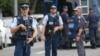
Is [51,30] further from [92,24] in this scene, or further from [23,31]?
[92,24]

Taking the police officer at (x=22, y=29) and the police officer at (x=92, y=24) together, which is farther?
the police officer at (x=92, y=24)

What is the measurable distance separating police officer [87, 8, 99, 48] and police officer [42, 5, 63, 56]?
8.06 meters

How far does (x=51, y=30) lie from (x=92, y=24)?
876 cm

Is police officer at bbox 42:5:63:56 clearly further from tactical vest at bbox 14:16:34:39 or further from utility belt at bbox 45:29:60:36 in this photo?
tactical vest at bbox 14:16:34:39

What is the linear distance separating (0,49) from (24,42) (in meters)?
14.5

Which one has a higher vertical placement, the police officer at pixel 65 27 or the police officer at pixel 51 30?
A: the police officer at pixel 51 30

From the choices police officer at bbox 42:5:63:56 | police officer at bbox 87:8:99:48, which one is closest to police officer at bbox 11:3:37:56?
police officer at bbox 42:5:63:56

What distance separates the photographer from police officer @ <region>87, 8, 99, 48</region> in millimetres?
22719

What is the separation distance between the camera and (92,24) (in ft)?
76.1

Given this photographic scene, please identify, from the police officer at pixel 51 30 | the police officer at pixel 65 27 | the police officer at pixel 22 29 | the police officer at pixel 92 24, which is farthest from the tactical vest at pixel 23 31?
the police officer at pixel 92 24

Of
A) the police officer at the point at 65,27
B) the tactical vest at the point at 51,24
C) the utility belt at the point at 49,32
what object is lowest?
the police officer at the point at 65,27

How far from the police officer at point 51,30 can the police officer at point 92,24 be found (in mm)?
8063

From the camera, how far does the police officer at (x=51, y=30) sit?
47.3 ft

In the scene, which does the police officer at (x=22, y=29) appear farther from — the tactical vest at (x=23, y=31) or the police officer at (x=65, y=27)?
the police officer at (x=65, y=27)
